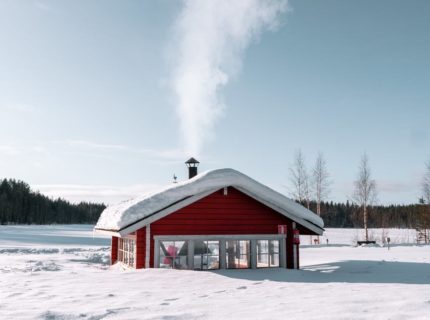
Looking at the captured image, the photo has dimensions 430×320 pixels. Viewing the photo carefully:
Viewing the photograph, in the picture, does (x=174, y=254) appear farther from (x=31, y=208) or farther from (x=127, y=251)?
(x=31, y=208)

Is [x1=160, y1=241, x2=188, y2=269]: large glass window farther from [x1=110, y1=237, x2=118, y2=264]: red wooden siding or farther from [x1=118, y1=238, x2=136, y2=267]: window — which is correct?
[x1=110, y1=237, x2=118, y2=264]: red wooden siding

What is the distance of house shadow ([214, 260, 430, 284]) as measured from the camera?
43.8 feet

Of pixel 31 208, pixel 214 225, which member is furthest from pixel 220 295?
pixel 31 208

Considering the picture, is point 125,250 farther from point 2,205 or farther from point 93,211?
point 93,211

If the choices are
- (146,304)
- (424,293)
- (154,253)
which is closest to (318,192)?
(154,253)

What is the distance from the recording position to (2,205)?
93.8 m

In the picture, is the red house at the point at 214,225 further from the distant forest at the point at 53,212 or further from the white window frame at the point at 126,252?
the distant forest at the point at 53,212

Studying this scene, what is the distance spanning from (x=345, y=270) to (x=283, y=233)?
275 cm

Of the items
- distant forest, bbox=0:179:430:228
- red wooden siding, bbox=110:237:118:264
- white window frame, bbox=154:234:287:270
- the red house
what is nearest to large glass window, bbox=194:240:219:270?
the red house

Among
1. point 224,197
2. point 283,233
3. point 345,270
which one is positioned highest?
point 224,197

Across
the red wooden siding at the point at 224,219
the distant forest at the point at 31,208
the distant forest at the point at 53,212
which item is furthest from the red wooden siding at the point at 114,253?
the distant forest at the point at 31,208

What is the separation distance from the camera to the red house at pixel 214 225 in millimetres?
15445

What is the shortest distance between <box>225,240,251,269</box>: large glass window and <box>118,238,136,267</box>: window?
3.66 meters

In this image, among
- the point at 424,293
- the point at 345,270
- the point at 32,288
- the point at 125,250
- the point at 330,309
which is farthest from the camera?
the point at 125,250
